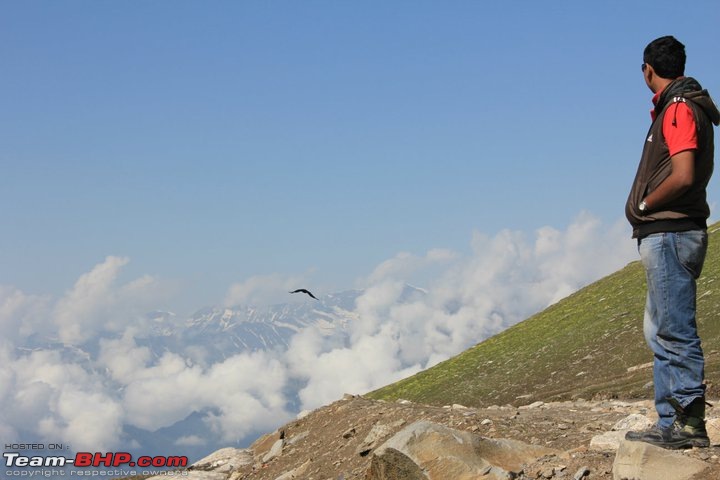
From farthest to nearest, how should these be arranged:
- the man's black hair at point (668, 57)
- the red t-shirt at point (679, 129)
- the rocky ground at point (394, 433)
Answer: the rocky ground at point (394, 433)
the man's black hair at point (668, 57)
the red t-shirt at point (679, 129)

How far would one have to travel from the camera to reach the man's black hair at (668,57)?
360 inches

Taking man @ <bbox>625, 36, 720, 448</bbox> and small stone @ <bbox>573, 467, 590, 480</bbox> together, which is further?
small stone @ <bbox>573, 467, 590, 480</bbox>

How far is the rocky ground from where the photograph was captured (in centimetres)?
1105

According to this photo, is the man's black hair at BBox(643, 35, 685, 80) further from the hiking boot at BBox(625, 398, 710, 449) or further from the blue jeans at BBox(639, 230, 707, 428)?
the hiking boot at BBox(625, 398, 710, 449)

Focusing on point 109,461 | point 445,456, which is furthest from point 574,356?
point 445,456

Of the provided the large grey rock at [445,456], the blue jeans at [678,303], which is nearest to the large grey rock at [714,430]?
the blue jeans at [678,303]

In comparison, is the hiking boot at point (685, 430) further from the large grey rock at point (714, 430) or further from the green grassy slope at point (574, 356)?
the green grassy slope at point (574, 356)

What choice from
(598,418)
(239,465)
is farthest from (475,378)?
(598,418)

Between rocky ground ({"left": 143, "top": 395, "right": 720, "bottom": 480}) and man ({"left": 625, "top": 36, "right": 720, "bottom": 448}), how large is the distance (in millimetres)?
819

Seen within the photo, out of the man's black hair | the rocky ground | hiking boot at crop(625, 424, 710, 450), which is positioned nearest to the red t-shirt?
the man's black hair

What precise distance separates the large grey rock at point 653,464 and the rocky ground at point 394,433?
0.05 meters

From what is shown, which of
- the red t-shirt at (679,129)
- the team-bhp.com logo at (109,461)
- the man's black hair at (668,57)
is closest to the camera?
→ the red t-shirt at (679,129)

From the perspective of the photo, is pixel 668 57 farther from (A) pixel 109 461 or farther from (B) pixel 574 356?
(B) pixel 574 356

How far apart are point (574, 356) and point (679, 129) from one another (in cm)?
3026
